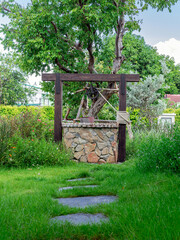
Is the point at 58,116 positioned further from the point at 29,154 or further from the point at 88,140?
the point at 29,154

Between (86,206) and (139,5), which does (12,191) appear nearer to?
(86,206)

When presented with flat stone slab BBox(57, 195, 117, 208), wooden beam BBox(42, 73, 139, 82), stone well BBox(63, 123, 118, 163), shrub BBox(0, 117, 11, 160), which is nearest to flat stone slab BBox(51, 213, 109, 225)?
flat stone slab BBox(57, 195, 117, 208)

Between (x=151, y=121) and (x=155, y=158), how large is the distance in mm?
9493

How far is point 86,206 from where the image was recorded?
338cm

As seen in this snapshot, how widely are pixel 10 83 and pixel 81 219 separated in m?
23.6

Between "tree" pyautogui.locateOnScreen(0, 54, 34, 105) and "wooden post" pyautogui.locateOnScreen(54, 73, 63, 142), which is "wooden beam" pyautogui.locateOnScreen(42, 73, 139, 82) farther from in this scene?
"tree" pyautogui.locateOnScreen(0, 54, 34, 105)

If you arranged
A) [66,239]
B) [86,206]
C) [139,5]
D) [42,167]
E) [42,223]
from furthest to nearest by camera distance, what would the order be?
1. [139,5]
2. [42,167]
3. [86,206]
4. [42,223]
5. [66,239]

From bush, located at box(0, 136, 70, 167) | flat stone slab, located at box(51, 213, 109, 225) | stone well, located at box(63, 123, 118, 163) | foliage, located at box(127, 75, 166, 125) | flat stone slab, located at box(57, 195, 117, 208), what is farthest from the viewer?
foliage, located at box(127, 75, 166, 125)

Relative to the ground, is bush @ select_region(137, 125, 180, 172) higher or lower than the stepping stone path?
higher

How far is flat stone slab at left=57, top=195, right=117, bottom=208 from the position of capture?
11.8 feet

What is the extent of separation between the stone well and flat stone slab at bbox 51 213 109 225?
563 cm

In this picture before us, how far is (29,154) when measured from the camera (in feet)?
23.8

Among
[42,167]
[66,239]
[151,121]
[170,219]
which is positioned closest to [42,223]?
[66,239]

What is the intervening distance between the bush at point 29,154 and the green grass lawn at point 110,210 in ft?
7.23
